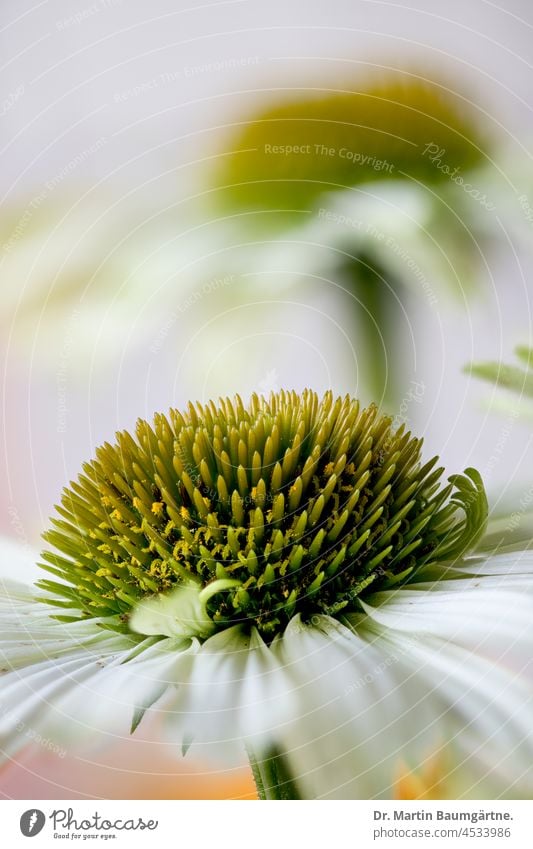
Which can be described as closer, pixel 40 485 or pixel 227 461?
pixel 227 461

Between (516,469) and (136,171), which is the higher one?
(136,171)

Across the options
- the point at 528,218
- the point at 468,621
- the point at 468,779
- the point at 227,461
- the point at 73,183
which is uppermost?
the point at 73,183

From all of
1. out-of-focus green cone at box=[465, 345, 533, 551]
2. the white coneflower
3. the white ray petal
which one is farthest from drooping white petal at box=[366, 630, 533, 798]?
the white ray petal

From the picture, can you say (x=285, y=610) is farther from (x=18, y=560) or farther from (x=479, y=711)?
(x=18, y=560)

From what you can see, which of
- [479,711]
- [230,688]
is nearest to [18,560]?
[230,688]

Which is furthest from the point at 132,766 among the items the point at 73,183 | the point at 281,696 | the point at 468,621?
the point at 73,183

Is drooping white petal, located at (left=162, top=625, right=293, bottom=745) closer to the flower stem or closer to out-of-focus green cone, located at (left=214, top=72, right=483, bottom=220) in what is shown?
the flower stem

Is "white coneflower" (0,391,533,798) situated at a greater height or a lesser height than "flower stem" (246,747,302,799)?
greater

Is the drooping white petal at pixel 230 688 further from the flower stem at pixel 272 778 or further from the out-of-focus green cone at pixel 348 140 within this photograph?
the out-of-focus green cone at pixel 348 140
